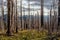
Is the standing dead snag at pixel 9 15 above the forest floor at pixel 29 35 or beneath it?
above

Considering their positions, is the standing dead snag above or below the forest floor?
above

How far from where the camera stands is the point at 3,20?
2498 mm

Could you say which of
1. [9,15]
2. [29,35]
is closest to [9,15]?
[9,15]

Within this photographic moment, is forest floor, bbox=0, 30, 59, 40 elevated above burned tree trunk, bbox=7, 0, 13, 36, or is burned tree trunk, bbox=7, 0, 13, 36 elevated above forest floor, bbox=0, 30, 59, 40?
burned tree trunk, bbox=7, 0, 13, 36

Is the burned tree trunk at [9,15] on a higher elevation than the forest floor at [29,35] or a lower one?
higher

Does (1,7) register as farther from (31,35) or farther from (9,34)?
(31,35)

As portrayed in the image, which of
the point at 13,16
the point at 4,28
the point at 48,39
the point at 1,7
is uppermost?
the point at 1,7

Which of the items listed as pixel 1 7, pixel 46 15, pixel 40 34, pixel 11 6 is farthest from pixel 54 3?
pixel 1 7

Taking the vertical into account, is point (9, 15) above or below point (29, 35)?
above

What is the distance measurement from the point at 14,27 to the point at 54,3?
0.78 m

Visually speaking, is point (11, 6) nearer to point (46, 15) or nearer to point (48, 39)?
point (46, 15)

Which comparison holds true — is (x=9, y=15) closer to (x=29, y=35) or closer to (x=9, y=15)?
(x=9, y=15)

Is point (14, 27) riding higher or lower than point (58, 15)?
lower

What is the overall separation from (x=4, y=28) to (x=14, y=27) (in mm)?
167
